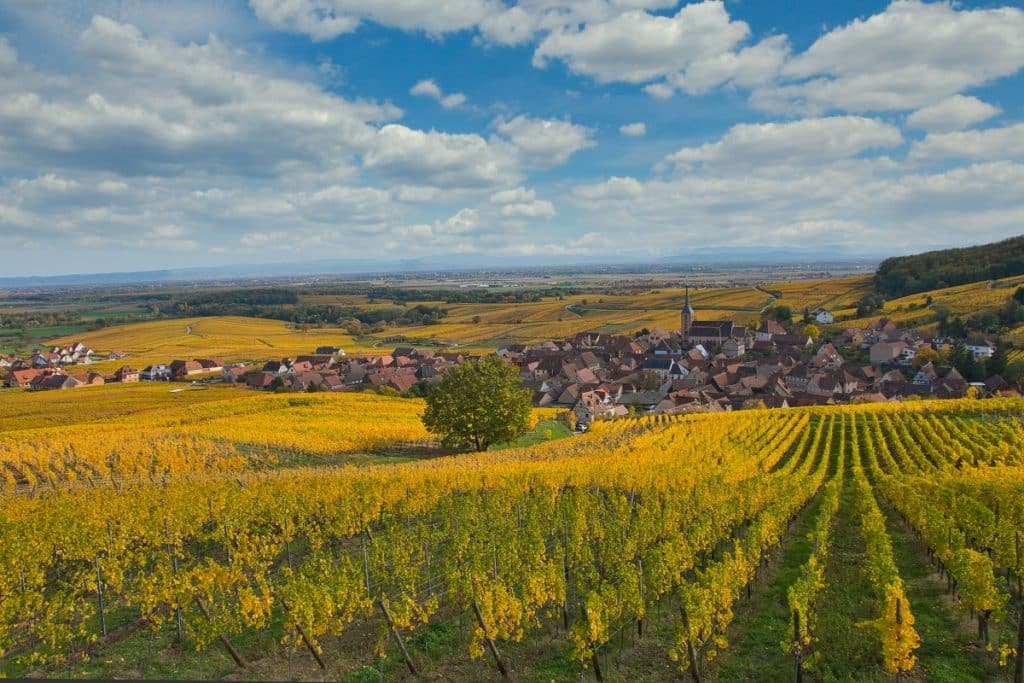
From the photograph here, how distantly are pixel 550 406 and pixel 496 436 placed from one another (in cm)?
3833

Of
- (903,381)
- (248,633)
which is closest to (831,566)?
(248,633)

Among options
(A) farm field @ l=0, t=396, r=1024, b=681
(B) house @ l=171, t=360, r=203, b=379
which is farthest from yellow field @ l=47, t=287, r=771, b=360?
(A) farm field @ l=0, t=396, r=1024, b=681

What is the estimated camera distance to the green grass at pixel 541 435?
5509cm

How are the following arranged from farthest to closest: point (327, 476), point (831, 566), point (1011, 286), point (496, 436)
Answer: point (1011, 286)
point (496, 436)
point (327, 476)
point (831, 566)

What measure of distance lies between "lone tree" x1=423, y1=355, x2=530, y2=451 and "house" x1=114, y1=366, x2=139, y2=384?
85.0 metres

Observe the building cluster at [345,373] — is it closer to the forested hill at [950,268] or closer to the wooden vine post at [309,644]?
the wooden vine post at [309,644]

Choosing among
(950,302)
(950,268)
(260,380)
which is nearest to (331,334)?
(260,380)

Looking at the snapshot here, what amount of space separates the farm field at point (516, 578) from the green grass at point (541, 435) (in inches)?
785

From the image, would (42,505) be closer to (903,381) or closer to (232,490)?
(232,490)

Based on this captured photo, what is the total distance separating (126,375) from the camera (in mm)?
112062

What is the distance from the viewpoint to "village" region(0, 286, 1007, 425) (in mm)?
83875

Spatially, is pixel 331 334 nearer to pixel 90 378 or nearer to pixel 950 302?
pixel 90 378

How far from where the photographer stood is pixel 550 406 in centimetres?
8656

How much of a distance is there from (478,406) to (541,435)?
1622 cm
